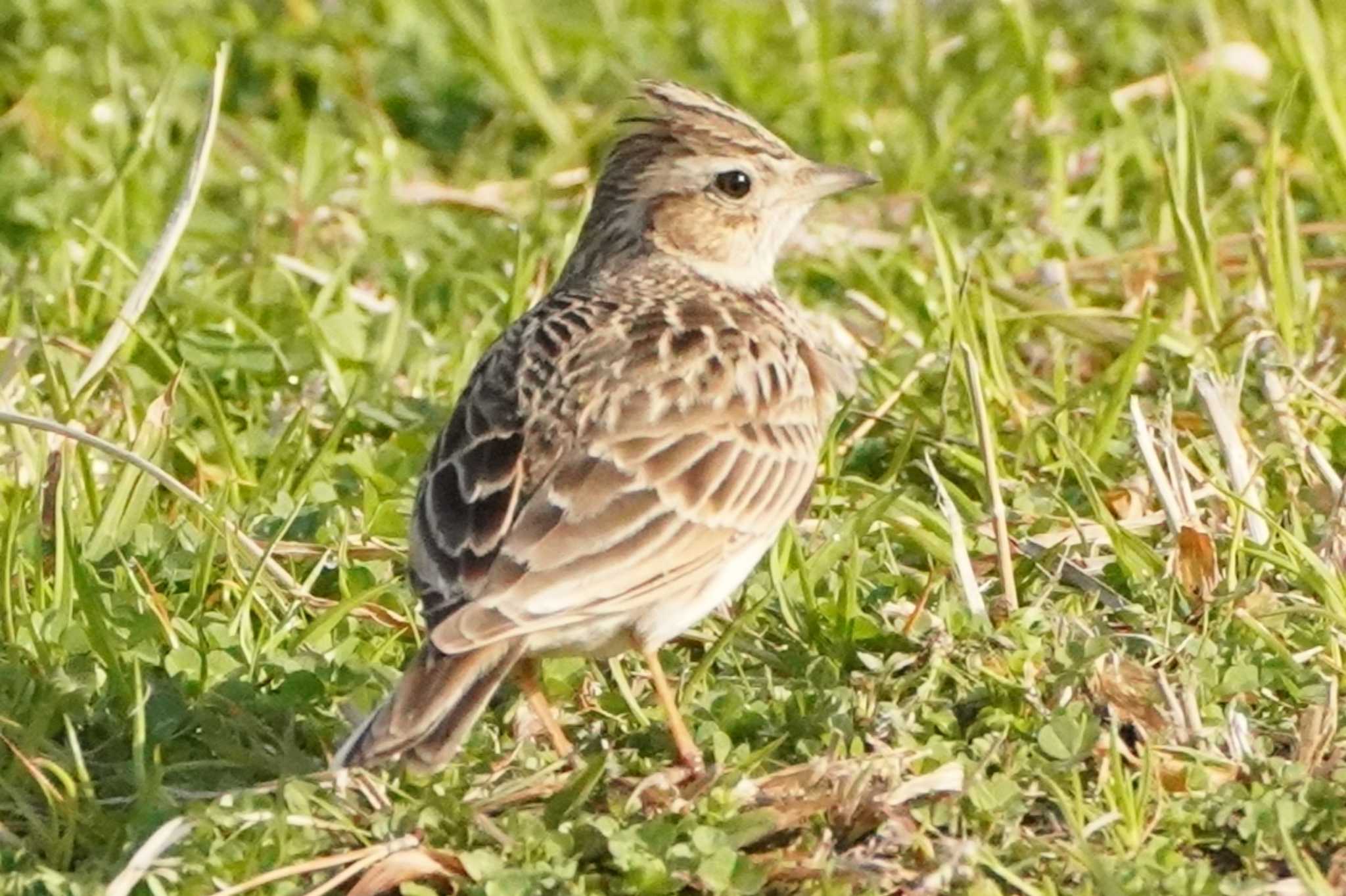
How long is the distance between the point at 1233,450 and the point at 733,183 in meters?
1.36

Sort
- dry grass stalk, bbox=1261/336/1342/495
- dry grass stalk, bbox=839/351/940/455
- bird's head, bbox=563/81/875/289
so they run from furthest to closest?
dry grass stalk, bbox=839/351/940/455 → bird's head, bbox=563/81/875/289 → dry grass stalk, bbox=1261/336/1342/495

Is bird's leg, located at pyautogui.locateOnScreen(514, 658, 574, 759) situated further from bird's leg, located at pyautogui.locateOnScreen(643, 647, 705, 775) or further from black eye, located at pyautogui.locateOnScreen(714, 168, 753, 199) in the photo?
black eye, located at pyautogui.locateOnScreen(714, 168, 753, 199)

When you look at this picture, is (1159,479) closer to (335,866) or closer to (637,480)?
(637,480)

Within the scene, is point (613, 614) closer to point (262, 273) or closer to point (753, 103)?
point (262, 273)

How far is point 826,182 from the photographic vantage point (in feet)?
22.1

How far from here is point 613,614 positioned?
5.05 metres

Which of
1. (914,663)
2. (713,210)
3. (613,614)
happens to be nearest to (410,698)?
(613,614)

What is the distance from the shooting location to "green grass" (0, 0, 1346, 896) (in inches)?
192

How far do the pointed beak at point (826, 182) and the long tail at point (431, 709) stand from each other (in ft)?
7.09

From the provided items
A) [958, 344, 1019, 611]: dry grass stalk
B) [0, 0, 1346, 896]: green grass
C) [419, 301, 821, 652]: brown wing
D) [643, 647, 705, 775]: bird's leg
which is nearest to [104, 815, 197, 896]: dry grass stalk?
[0, 0, 1346, 896]: green grass

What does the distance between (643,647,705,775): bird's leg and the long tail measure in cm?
41

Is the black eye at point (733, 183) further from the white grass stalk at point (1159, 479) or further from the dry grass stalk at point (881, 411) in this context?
the white grass stalk at point (1159, 479)

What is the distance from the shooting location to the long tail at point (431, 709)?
4.70m

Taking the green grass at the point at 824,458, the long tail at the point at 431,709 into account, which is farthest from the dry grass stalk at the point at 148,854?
the long tail at the point at 431,709
